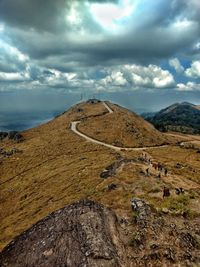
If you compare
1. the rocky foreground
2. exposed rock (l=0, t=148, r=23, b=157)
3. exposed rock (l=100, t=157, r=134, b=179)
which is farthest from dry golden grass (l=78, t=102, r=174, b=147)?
the rocky foreground

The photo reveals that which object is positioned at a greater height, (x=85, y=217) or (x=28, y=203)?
(x=85, y=217)

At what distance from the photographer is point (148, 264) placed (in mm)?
25828

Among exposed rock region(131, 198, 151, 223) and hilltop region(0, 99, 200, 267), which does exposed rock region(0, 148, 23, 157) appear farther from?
exposed rock region(131, 198, 151, 223)

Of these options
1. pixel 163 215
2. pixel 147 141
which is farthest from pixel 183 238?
pixel 147 141

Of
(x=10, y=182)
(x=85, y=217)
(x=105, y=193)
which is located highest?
(x=85, y=217)

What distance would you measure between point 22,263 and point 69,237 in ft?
16.8

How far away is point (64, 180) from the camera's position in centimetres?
7450

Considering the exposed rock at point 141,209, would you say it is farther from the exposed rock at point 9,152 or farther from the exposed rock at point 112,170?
the exposed rock at point 9,152

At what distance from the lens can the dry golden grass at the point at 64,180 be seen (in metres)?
44.9

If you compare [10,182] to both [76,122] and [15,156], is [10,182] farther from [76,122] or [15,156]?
[76,122]

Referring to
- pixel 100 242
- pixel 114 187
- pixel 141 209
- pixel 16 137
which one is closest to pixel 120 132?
pixel 16 137

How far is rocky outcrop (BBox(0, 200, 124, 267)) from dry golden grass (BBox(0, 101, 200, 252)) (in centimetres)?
634

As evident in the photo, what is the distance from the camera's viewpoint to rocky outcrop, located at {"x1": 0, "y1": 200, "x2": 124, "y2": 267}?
82.6 feet

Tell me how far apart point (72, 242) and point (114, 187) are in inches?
795
